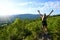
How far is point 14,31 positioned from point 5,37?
3.27m

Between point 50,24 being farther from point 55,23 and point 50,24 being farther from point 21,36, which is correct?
point 21,36

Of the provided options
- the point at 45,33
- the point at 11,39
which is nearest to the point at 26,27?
the point at 11,39

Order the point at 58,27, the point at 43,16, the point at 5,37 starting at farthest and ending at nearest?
the point at 5,37, the point at 58,27, the point at 43,16

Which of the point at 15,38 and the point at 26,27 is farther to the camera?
the point at 26,27

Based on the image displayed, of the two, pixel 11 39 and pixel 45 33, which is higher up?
pixel 45 33

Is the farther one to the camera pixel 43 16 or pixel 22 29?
pixel 22 29

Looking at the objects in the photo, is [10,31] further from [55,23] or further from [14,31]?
[55,23]

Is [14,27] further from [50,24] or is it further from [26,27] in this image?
[50,24]

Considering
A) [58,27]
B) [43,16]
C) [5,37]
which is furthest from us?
→ [5,37]

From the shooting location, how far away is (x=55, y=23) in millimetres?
55562

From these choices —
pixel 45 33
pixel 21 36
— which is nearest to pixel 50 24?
pixel 21 36

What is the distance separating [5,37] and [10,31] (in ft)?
7.10

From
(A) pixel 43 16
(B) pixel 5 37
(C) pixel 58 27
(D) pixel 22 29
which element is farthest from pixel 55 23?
(A) pixel 43 16

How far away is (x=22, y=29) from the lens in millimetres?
57531
